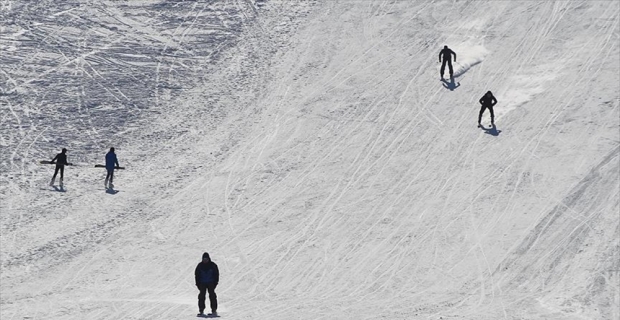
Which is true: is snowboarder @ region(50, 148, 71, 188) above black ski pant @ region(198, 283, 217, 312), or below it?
above

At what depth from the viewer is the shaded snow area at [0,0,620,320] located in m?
22.5

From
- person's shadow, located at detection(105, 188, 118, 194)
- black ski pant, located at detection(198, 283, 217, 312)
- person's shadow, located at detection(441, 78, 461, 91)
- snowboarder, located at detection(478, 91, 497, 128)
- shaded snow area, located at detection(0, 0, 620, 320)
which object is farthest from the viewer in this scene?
person's shadow, located at detection(441, 78, 461, 91)

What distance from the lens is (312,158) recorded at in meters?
29.2

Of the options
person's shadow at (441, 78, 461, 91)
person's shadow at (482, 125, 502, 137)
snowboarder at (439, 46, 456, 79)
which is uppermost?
snowboarder at (439, 46, 456, 79)

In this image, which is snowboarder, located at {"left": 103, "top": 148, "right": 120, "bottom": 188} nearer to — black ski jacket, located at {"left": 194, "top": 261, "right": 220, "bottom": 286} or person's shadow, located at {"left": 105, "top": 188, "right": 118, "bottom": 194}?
person's shadow, located at {"left": 105, "top": 188, "right": 118, "bottom": 194}

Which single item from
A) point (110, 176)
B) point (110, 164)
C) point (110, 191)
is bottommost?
point (110, 191)

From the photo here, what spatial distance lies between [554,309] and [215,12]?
2028 cm

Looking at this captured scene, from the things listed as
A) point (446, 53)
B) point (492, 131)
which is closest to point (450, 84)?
point (446, 53)

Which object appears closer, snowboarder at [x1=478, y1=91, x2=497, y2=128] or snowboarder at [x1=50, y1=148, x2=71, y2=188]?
snowboarder at [x1=50, y1=148, x2=71, y2=188]

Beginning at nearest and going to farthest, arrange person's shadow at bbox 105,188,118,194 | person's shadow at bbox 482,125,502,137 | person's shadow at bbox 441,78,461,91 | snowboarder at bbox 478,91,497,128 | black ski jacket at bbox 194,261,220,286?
black ski jacket at bbox 194,261,220,286 < person's shadow at bbox 105,188,118,194 < snowboarder at bbox 478,91,497,128 < person's shadow at bbox 482,125,502,137 < person's shadow at bbox 441,78,461,91

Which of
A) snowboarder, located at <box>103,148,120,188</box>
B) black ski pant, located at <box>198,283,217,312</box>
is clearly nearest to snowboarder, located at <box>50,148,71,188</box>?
snowboarder, located at <box>103,148,120,188</box>

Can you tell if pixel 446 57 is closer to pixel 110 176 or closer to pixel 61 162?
pixel 110 176

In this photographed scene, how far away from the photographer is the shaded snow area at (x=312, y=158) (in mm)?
22500

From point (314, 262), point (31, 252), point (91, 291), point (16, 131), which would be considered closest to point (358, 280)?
point (314, 262)
